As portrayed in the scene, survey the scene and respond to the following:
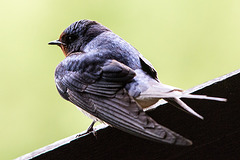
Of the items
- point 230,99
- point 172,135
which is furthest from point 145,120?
point 230,99

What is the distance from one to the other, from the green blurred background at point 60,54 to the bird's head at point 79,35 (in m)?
0.83

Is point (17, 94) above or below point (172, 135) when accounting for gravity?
below

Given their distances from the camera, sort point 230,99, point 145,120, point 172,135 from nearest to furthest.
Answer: point 172,135
point 145,120
point 230,99

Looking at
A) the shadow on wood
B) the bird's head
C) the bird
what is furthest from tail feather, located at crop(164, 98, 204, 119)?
the bird's head

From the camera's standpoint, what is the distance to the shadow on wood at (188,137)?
7.35 feet

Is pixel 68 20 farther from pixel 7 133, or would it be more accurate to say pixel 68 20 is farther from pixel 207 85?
pixel 207 85

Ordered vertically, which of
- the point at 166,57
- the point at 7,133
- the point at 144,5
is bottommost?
the point at 7,133

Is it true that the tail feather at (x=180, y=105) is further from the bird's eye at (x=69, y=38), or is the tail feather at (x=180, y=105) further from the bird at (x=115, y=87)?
the bird's eye at (x=69, y=38)

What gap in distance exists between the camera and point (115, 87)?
2459 mm

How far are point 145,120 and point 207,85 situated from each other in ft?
1.01

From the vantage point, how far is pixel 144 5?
455 cm

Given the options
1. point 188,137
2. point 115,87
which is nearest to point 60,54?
point 115,87

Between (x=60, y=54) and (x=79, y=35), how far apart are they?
1.24m

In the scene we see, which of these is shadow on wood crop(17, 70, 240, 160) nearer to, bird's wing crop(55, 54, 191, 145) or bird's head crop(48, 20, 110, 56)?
bird's wing crop(55, 54, 191, 145)
